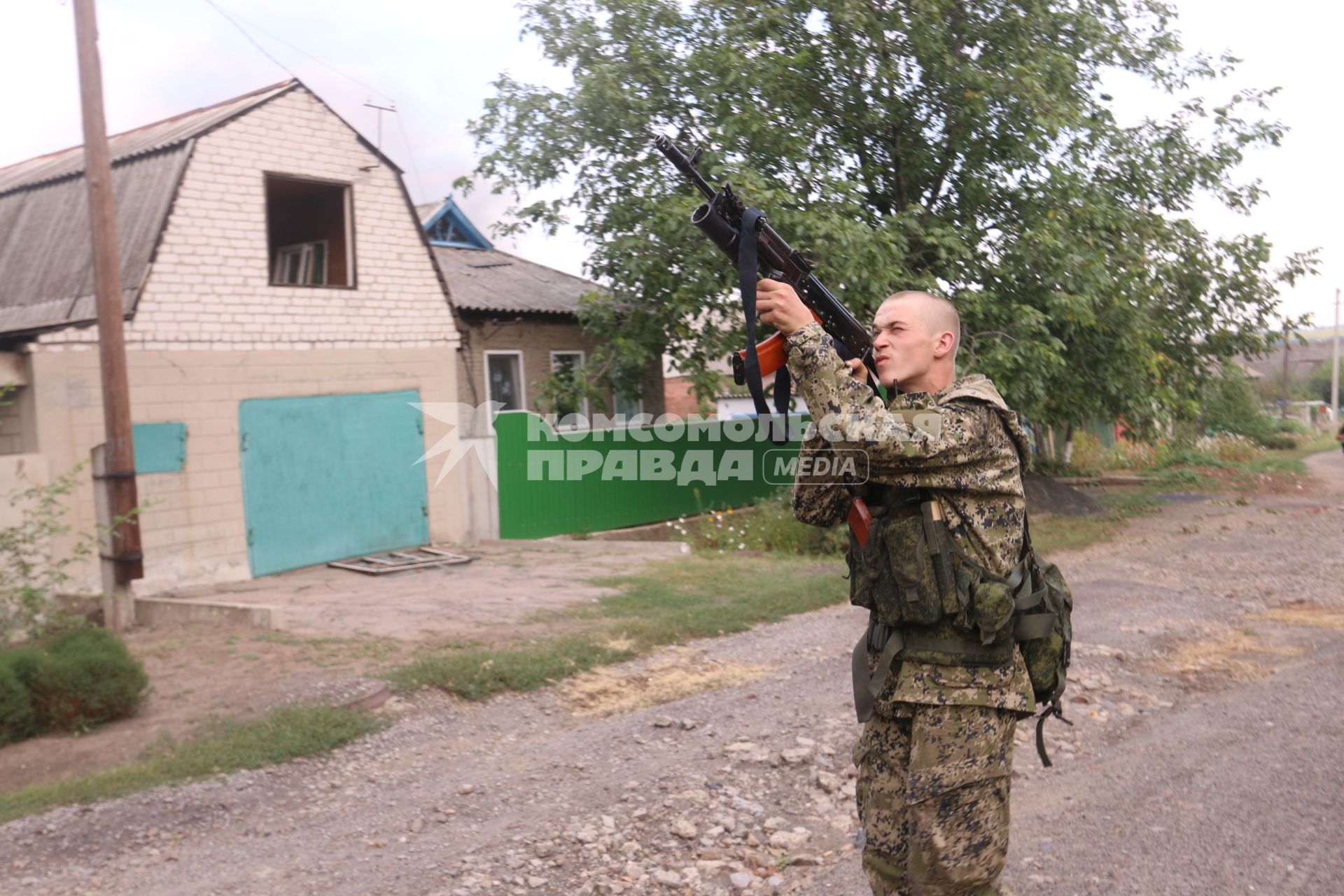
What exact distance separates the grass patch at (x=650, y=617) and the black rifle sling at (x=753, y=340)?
3.73m

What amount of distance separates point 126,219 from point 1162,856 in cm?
1030

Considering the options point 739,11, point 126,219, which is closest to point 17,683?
point 126,219

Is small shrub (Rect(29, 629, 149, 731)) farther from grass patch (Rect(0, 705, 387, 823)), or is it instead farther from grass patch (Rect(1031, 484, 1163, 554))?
grass patch (Rect(1031, 484, 1163, 554))

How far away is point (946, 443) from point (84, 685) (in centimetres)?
506

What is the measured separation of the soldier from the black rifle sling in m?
0.13

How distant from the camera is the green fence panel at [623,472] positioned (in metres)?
13.1

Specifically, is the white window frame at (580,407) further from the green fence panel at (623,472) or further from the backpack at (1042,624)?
the backpack at (1042,624)

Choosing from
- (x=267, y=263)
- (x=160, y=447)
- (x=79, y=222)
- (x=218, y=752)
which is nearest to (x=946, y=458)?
(x=218, y=752)

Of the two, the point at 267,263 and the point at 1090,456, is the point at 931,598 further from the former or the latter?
the point at 1090,456

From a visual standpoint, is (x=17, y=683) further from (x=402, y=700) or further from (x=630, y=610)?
(x=630, y=610)

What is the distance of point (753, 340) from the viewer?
2865mm

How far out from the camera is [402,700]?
5980 mm

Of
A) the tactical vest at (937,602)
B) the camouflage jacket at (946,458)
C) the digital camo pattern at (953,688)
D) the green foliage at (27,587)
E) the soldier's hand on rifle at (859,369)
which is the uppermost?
the soldier's hand on rifle at (859,369)

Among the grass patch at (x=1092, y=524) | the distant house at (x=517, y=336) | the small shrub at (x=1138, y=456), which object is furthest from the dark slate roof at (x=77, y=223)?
the small shrub at (x=1138, y=456)
